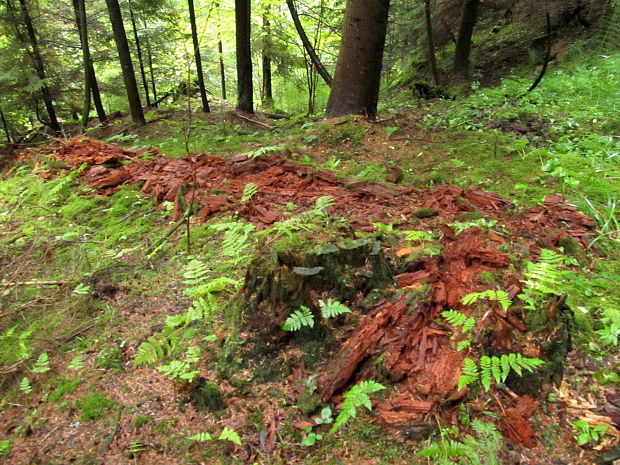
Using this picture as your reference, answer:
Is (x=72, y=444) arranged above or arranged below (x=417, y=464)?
below

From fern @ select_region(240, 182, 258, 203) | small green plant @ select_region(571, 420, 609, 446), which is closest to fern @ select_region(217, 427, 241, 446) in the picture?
small green plant @ select_region(571, 420, 609, 446)

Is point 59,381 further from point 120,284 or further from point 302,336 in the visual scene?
point 302,336

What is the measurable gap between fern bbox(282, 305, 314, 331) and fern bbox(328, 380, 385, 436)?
0.49 meters

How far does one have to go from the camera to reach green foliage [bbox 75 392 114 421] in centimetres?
228

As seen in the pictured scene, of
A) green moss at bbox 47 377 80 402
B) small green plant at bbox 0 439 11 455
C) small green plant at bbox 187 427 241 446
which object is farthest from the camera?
green moss at bbox 47 377 80 402

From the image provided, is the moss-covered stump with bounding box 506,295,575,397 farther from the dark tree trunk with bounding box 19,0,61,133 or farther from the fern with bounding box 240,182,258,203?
the dark tree trunk with bounding box 19,0,61,133

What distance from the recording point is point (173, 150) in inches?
289

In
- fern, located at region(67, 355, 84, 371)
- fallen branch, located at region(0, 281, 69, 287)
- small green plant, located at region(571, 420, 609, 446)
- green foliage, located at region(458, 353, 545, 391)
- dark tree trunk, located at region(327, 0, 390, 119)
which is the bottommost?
fern, located at region(67, 355, 84, 371)

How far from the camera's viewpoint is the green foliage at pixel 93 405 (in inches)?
89.7

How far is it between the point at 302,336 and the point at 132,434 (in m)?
1.19

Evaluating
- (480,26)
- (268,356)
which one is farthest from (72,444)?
(480,26)

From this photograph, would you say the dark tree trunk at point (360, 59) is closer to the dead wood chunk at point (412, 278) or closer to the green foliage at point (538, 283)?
the dead wood chunk at point (412, 278)

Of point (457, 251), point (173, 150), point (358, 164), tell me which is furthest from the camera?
point (173, 150)

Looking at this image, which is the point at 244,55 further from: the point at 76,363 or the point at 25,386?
the point at 25,386
